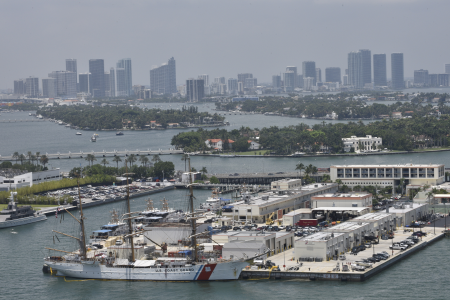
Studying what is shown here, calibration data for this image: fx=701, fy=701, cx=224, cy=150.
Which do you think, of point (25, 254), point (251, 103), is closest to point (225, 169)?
point (25, 254)

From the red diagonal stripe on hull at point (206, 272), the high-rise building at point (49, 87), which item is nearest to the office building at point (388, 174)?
the red diagonal stripe on hull at point (206, 272)

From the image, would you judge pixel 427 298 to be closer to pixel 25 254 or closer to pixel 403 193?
pixel 25 254

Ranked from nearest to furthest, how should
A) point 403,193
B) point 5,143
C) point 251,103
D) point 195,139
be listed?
point 403,193 → point 195,139 → point 5,143 → point 251,103

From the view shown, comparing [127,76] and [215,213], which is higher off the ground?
[127,76]

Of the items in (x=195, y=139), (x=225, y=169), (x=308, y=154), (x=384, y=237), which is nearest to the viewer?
(x=384, y=237)

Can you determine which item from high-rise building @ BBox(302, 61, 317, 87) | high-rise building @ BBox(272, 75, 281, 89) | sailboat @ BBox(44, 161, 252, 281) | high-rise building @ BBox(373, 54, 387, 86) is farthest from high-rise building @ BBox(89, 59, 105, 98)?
sailboat @ BBox(44, 161, 252, 281)

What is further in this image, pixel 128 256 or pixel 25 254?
pixel 25 254

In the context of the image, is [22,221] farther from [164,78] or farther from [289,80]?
[289,80]

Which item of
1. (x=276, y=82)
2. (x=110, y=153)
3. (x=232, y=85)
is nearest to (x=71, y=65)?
(x=232, y=85)
